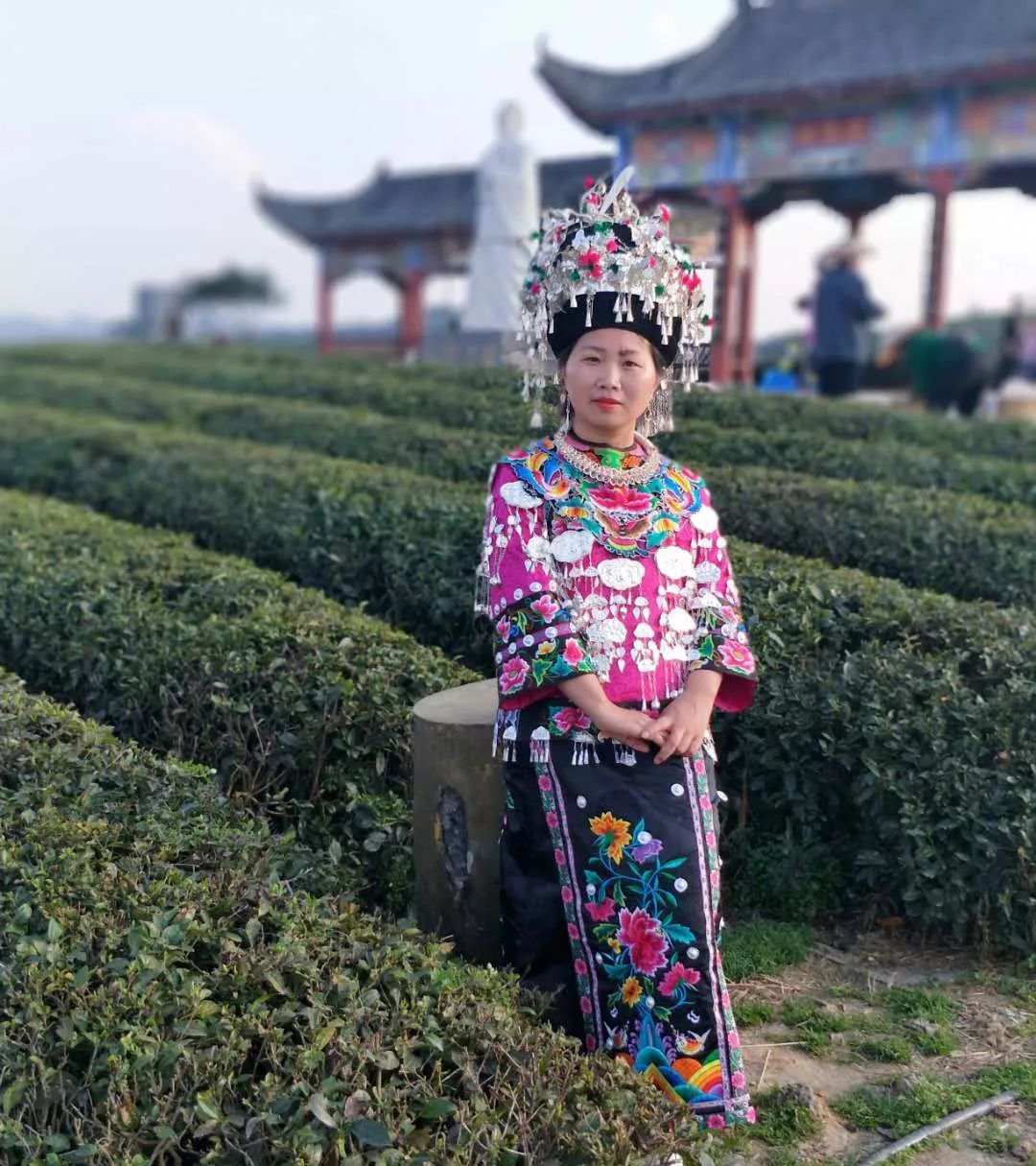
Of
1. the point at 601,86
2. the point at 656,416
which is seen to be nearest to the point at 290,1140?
the point at 656,416

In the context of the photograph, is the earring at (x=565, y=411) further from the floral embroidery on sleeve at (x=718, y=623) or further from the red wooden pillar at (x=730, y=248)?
the red wooden pillar at (x=730, y=248)

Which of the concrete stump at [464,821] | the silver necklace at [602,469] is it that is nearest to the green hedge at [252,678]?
the concrete stump at [464,821]

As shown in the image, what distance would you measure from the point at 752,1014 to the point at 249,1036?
158cm

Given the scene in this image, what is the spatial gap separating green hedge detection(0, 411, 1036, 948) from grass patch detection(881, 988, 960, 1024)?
0.28 m

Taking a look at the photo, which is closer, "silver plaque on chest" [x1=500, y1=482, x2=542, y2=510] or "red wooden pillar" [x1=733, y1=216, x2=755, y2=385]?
"silver plaque on chest" [x1=500, y1=482, x2=542, y2=510]

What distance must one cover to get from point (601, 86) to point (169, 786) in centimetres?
1698

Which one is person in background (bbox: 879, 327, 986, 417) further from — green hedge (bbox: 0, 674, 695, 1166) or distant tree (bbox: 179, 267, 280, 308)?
distant tree (bbox: 179, 267, 280, 308)

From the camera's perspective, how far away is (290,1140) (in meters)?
1.94

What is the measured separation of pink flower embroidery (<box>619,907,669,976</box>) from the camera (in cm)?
262

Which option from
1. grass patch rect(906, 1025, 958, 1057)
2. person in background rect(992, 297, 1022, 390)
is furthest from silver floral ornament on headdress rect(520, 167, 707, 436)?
person in background rect(992, 297, 1022, 390)

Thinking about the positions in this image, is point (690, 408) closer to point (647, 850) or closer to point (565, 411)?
point (565, 411)

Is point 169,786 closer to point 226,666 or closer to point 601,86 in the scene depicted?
point 226,666

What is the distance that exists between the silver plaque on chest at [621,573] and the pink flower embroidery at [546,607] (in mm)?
132

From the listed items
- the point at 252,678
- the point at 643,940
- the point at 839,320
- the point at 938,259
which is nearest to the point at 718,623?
the point at 643,940
